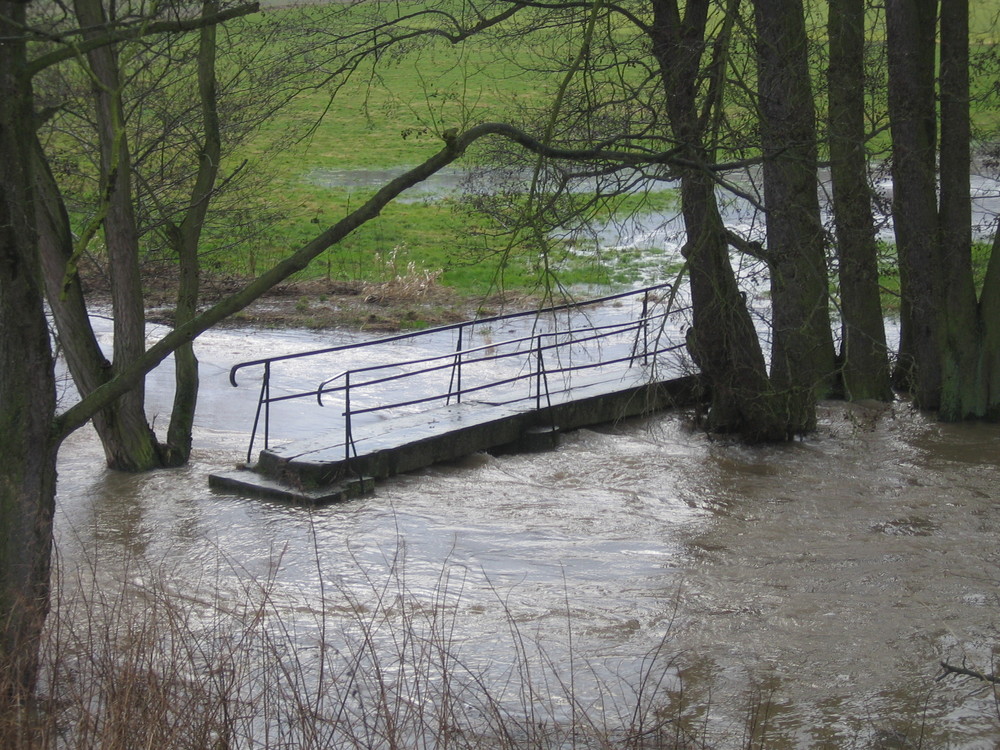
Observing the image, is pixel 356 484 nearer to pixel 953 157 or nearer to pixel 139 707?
pixel 139 707

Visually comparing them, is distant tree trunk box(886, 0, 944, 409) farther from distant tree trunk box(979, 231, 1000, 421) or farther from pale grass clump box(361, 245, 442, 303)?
pale grass clump box(361, 245, 442, 303)

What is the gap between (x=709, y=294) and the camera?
1359cm

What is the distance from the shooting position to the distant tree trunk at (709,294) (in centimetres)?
1105

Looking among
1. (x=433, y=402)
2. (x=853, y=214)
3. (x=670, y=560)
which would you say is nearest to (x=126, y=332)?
(x=433, y=402)

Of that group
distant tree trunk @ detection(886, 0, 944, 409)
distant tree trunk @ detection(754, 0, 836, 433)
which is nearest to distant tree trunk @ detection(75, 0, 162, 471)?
distant tree trunk @ detection(754, 0, 836, 433)

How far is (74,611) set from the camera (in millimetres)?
6684

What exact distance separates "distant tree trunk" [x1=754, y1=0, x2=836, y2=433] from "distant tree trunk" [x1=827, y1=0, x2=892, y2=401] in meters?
0.30

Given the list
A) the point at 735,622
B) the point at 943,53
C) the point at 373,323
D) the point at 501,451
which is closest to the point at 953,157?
the point at 943,53

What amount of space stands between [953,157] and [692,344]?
463cm

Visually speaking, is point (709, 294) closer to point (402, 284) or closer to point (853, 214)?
point (853, 214)

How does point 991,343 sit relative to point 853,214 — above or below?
below

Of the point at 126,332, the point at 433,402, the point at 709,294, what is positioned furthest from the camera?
the point at 433,402

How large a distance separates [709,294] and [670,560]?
4.86 metres

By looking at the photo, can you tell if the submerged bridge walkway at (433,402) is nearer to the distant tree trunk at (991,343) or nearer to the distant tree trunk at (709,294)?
the distant tree trunk at (709,294)
